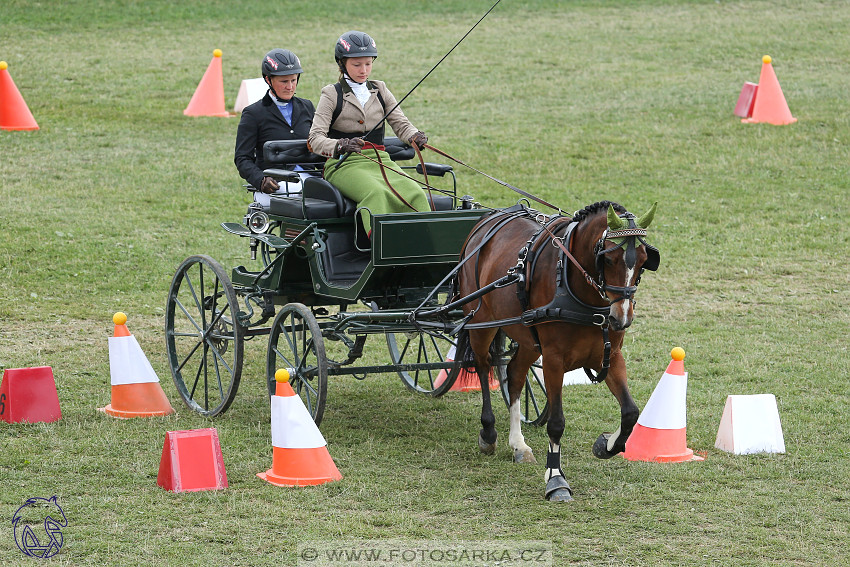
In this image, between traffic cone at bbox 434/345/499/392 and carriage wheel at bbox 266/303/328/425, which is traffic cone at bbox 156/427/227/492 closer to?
carriage wheel at bbox 266/303/328/425

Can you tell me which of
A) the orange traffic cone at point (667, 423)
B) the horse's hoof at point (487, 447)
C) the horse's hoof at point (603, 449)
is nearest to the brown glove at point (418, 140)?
the horse's hoof at point (487, 447)

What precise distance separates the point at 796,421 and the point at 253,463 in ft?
11.6

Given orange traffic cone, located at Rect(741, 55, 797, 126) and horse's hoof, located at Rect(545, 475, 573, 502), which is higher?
orange traffic cone, located at Rect(741, 55, 797, 126)

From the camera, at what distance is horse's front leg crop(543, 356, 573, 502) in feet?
20.6

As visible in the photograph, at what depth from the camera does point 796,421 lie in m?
7.68

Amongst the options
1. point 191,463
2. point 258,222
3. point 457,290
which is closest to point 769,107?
point 457,290

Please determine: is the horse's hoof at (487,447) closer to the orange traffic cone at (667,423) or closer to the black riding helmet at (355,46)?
the orange traffic cone at (667,423)

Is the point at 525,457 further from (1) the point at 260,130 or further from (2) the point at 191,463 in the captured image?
(1) the point at 260,130

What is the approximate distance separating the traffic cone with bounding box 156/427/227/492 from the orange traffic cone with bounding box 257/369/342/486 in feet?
1.06

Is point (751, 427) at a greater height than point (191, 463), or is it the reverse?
point (191, 463)

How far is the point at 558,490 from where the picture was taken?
627 cm

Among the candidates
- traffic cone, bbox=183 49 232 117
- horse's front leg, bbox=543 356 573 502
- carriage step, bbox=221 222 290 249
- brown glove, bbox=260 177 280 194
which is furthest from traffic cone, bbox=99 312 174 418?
traffic cone, bbox=183 49 232 117

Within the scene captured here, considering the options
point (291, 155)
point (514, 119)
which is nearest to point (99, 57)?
point (514, 119)

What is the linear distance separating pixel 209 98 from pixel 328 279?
10.4 m
